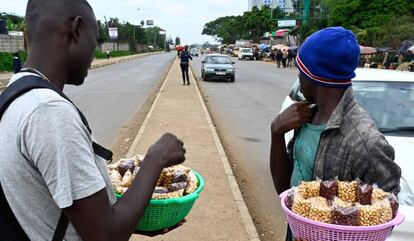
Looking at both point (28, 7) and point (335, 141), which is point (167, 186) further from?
point (28, 7)

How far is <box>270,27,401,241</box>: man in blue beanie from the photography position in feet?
5.70

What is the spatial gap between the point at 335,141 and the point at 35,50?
119 cm

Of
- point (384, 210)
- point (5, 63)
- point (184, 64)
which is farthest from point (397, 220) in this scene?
point (5, 63)

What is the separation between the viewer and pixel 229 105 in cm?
1395

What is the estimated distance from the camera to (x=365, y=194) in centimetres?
156

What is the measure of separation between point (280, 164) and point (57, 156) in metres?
1.24

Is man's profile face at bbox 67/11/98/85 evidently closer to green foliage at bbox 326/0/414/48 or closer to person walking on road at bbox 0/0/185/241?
person walking on road at bbox 0/0/185/241

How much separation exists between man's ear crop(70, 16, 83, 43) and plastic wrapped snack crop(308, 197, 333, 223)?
94 cm

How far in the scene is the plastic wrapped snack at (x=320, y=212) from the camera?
4.83ft

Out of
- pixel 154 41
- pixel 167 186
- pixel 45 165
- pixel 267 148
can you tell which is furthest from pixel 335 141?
pixel 154 41

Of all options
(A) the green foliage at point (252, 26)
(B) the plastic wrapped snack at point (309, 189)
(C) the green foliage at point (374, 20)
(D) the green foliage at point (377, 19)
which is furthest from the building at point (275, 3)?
(B) the plastic wrapped snack at point (309, 189)

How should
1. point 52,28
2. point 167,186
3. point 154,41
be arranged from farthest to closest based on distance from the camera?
1. point 154,41
2. point 167,186
3. point 52,28

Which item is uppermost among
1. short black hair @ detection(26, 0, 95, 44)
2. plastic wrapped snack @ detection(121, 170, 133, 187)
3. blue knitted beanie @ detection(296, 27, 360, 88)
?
short black hair @ detection(26, 0, 95, 44)

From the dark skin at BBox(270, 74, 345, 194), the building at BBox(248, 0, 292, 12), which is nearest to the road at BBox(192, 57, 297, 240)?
the dark skin at BBox(270, 74, 345, 194)
